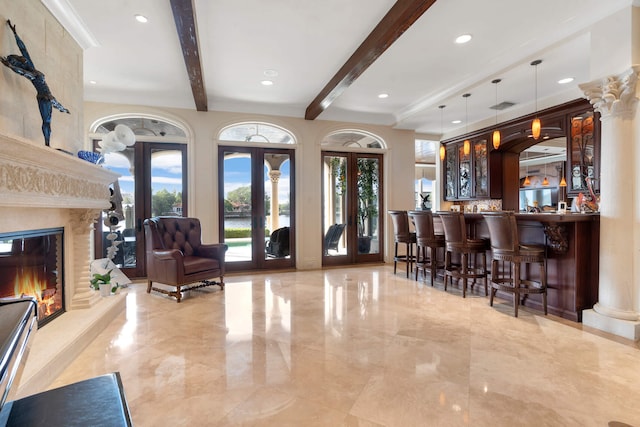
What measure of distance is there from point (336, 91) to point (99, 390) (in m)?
4.47

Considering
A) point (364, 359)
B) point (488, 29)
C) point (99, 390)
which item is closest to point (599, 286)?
point (364, 359)

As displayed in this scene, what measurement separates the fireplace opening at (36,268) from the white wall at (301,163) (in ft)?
8.27

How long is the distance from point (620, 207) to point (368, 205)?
4055 mm

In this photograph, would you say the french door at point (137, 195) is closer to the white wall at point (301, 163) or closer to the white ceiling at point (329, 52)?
the white wall at point (301, 163)

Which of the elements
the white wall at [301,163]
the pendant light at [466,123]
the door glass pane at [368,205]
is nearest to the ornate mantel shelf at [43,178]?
the white wall at [301,163]

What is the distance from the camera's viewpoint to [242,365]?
233cm

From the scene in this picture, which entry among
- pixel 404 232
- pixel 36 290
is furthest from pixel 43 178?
pixel 404 232

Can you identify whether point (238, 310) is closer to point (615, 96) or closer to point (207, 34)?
point (207, 34)

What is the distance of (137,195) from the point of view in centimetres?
525

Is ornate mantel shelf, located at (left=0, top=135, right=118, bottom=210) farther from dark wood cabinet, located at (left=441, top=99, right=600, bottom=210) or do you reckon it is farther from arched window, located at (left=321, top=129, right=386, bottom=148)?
dark wood cabinet, located at (left=441, top=99, right=600, bottom=210)

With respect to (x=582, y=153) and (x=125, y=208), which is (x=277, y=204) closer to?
(x=125, y=208)

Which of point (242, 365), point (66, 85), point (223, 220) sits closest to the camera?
point (242, 365)

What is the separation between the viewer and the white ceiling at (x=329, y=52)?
2965 mm

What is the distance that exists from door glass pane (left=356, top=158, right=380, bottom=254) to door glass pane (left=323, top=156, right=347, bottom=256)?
331 millimetres
